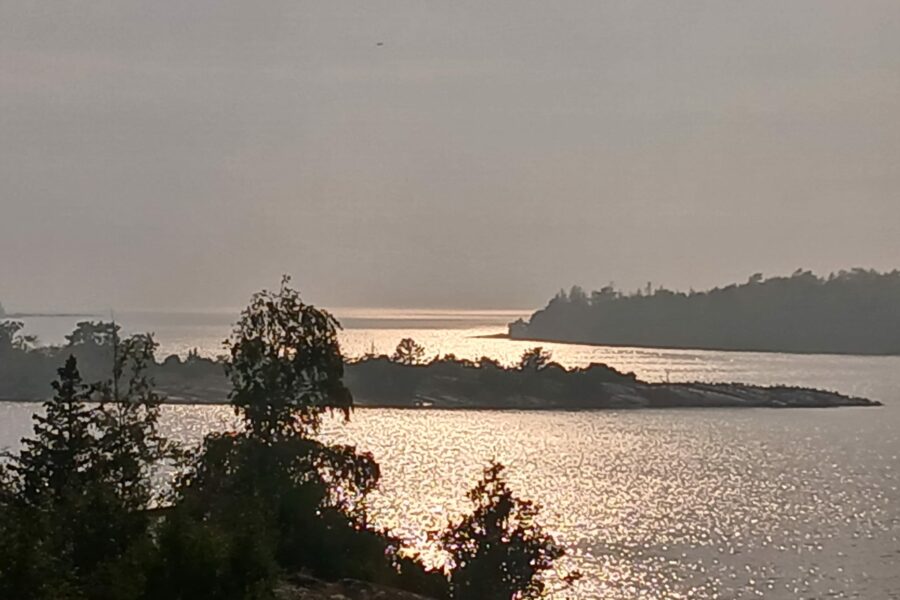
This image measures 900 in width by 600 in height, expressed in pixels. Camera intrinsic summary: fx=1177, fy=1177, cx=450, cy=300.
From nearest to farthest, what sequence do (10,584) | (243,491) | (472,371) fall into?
(10,584) < (243,491) < (472,371)

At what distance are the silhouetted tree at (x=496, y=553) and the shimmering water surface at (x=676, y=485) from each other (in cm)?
913

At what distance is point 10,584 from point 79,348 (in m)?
129

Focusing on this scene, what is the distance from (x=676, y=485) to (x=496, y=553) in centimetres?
3774

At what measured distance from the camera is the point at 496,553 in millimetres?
30266

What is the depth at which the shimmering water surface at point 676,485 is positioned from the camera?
44062mm

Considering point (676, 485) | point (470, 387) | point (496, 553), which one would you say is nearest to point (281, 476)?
point (496, 553)

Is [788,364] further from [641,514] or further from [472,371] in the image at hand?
[641,514]

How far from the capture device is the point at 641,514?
5588cm

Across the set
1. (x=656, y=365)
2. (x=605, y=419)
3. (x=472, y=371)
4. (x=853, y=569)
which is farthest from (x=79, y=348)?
(x=853, y=569)

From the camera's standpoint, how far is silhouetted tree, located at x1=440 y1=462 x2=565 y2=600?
30.1 metres

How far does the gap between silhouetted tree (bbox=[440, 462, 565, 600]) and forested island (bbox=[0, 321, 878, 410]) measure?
91828mm

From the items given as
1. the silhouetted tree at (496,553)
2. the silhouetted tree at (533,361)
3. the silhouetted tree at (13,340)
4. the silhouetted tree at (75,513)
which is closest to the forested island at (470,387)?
the silhouetted tree at (533,361)

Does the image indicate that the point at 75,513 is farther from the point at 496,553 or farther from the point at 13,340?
the point at 13,340

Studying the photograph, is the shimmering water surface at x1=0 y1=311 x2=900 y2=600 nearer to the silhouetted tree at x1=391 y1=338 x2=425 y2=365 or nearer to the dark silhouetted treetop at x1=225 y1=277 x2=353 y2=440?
the dark silhouetted treetop at x1=225 y1=277 x2=353 y2=440
